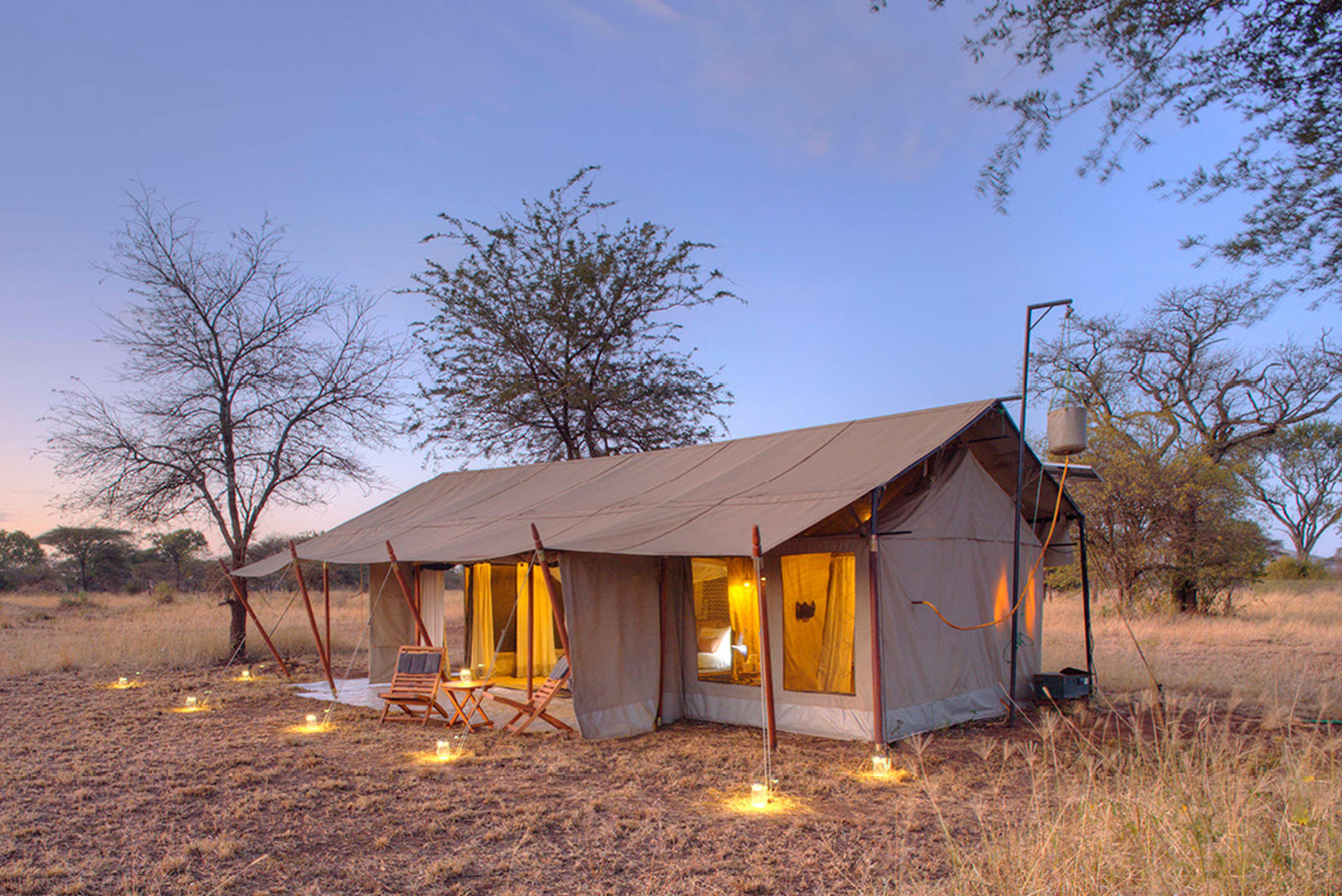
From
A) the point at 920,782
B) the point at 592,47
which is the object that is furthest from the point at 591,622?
the point at 592,47

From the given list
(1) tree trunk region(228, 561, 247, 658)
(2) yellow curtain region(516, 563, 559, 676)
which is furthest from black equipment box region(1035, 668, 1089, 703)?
(1) tree trunk region(228, 561, 247, 658)

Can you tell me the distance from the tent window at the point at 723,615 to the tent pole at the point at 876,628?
4.85 ft

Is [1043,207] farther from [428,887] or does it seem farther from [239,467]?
[239,467]

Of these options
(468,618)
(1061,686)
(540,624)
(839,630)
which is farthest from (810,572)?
(468,618)

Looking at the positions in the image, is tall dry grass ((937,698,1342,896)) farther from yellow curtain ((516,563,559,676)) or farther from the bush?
the bush

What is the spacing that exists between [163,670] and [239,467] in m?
3.01

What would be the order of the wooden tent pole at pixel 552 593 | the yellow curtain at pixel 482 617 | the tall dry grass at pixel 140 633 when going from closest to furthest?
→ 1. the wooden tent pole at pixel 552 593
2. the yellow curtain at pixel 482 617
3. the tall dry grass at pixel 140 633

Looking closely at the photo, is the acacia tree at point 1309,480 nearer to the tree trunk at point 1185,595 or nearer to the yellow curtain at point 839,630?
the tree trunk at point 1185,595

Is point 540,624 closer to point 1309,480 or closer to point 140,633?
point 140,633

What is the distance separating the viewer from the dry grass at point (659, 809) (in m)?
2.69

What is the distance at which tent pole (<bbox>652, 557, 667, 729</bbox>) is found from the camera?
23.0 ft

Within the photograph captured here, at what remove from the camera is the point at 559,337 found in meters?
14.8

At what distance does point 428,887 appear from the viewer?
340cm

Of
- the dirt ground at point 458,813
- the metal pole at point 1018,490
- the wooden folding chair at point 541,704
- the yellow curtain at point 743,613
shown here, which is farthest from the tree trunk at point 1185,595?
the wooden folding chair at point 541,704
